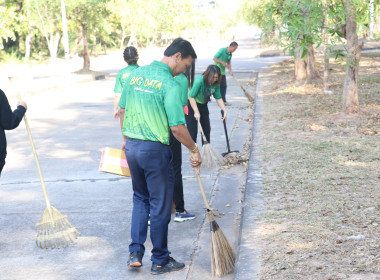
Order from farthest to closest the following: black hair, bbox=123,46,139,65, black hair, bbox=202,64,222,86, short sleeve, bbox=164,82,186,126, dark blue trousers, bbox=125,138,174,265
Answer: black hair, bbox=202,64,222,86 < black hair, bbox=123,46,139,65 < dark blue trousers, bbox=125,138,174,265 < short sleeve, bbox=164,82,186,126

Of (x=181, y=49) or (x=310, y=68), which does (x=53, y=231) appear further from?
(x=310, y=68)

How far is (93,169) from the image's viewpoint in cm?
883

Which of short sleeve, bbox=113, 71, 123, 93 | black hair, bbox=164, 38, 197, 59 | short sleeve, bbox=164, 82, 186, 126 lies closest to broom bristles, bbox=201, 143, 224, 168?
short sleeve, bbox=113, 71, 123, 93

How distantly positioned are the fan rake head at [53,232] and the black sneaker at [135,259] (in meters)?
1.05

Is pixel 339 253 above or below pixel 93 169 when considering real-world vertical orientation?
above

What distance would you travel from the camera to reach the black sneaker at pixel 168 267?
15.6 ft

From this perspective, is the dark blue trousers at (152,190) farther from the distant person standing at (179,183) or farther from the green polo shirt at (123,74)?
the green polo shirt at (123,74)

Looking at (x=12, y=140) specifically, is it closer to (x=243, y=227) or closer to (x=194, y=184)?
(x=194, y=184)

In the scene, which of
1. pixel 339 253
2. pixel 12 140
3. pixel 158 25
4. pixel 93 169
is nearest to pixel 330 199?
pixel 339 253

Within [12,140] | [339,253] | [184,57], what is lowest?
[12,140]

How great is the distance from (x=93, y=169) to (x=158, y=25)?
59394 millimetres

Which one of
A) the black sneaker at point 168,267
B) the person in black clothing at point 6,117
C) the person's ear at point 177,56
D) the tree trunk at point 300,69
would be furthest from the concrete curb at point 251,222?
the tree trunk at point 300,69

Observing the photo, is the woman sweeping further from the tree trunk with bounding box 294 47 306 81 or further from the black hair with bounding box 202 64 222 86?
the tree trunk with bounding box 294 47 306 81

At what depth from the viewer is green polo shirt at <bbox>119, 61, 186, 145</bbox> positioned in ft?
14.4
